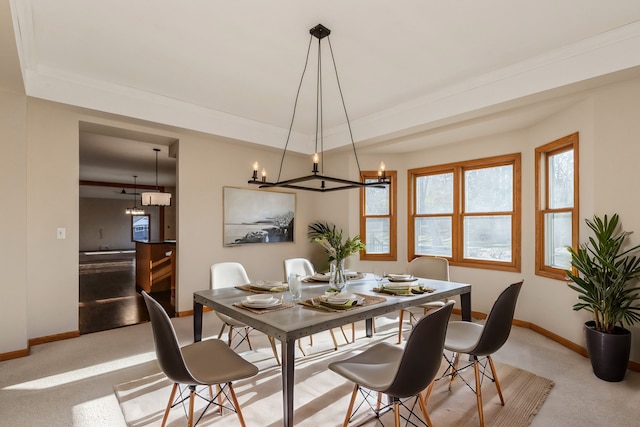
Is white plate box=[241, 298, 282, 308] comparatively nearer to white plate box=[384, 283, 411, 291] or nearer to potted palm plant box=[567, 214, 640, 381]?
white plate box=[384, 283, 411, 291]

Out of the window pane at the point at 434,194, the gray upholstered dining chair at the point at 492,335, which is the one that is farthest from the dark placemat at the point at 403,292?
the window pane at the point at 434,194

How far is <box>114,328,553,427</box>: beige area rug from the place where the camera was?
85.2 inches

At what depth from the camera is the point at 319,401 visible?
2395 mm

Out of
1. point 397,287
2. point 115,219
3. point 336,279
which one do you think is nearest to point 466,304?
point 397,287

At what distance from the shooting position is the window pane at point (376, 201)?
17.9 feet

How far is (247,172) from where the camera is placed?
16.7 feet

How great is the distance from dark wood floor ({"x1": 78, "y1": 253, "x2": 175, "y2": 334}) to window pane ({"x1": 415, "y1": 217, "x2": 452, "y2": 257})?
3.76 metres

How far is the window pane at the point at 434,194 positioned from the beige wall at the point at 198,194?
288 mm

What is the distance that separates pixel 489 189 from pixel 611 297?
2.14m

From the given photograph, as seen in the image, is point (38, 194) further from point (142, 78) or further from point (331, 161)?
point (331, 161)

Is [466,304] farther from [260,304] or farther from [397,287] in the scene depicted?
[260,304]

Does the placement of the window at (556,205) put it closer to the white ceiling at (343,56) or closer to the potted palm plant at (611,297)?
the white ceiling at (343,56)

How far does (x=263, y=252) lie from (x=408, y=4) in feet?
12.6

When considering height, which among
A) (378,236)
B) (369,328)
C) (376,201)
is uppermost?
(376,201)
